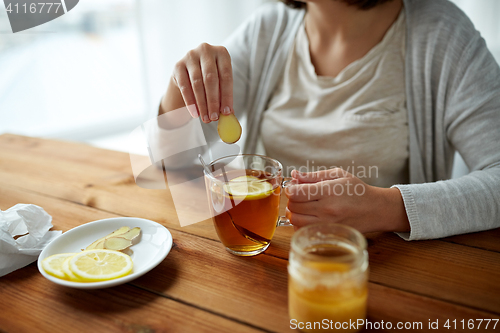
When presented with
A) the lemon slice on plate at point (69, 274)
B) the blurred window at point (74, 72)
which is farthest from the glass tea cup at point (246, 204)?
the blurred window at point (74, 72)

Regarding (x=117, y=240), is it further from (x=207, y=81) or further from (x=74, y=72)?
(x=74, y=72)

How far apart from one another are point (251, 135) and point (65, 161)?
0.56 metres

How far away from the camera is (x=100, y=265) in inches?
23.8

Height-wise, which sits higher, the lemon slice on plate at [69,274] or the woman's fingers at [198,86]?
the woman's fingers at [198,86]

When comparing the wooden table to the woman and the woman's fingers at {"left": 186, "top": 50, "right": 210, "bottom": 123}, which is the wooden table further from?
the woman's fingers at {"left": 186, "top": 50, "right": 210, "bottom": 123}

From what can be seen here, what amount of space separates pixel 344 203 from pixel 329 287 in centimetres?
26

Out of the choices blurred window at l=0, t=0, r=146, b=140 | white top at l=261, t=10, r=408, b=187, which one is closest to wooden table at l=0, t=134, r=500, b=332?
white top at l=261, t=10, r=408, b=187

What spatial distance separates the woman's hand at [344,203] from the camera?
70 centimetres

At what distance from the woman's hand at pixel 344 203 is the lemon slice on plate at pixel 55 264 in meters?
0.38

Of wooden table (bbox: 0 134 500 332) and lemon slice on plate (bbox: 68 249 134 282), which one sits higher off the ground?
lemon slice on plate (bbox: 68 249 134 282)

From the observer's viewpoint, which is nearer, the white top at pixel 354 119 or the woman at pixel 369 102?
the woman at pixel 369 102

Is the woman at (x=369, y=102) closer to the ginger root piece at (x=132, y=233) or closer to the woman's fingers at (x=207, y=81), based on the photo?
the woman's fingers at (x=207, y=81)

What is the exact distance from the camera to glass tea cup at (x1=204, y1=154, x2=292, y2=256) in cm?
64

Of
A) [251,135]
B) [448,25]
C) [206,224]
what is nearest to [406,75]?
[448,25]
